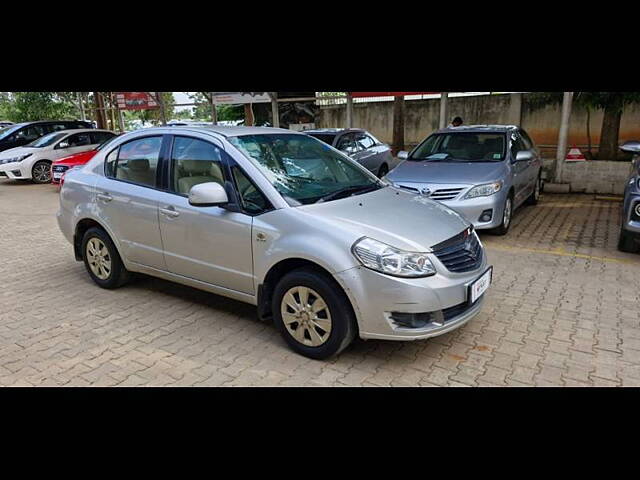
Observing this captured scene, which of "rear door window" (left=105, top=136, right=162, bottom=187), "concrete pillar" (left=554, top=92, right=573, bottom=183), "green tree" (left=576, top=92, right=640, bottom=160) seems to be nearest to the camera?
"rear door window" (left=105, top=136, right=162, bottom=187)

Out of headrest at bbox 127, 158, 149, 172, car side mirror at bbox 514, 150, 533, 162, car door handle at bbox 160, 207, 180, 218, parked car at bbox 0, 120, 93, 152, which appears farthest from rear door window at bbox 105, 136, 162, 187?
parked car at bbox 0, 120, 93, 152

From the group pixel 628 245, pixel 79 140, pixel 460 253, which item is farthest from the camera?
pixel 79 140

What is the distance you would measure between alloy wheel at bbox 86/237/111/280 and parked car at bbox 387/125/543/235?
154 inches

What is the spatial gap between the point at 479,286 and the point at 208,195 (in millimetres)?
2169

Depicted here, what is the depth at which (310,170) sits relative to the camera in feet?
13.3

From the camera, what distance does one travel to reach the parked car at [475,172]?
20.5 ft

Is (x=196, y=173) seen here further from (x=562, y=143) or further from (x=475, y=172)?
(x=562, y=143)

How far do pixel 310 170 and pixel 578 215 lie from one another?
237 inches

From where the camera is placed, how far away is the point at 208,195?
3.52m

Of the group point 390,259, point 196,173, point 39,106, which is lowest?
point 390,259

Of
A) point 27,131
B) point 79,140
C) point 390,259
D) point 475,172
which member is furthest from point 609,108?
point 27,131

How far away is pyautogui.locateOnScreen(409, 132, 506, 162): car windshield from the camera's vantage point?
7.07m

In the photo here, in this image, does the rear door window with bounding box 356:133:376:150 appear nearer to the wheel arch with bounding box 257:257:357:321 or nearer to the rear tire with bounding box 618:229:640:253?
the rear tire with bounding box 618:229:640:253
